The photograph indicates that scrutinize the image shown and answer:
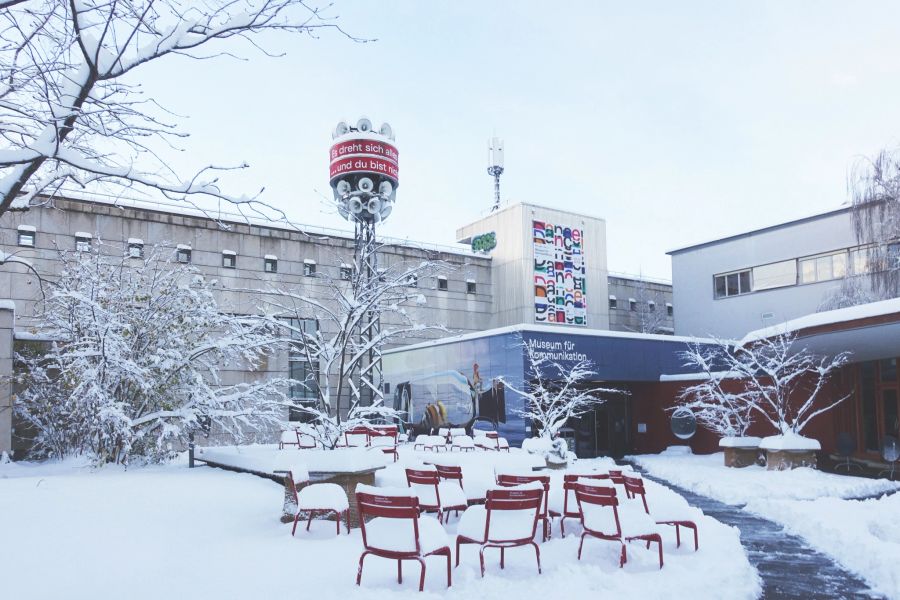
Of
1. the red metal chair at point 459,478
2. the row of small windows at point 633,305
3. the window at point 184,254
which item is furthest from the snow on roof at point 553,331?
the row of small windows at point 633,305

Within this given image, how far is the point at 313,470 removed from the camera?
31.3 ft

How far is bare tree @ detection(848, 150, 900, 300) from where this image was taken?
24.2m

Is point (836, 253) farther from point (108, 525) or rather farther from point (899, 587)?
point (108, 525)

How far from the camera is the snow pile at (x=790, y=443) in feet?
58.9

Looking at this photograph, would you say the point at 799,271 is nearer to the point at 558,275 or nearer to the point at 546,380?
the point at 558,275

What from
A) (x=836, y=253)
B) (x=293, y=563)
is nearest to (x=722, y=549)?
(x=293, y=563)

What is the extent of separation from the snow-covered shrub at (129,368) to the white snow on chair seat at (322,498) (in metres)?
6.06

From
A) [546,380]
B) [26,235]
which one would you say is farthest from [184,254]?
[546,380]

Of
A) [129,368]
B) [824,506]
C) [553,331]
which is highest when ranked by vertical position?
[553,331]

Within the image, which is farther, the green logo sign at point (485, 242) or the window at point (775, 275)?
the green logo sign at point (485, 242)

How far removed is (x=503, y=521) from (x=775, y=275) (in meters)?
28.1

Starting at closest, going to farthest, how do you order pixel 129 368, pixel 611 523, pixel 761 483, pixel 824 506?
pixel 611 523 → pixel 824 506 → pixel 129 368 → pixel 761 483

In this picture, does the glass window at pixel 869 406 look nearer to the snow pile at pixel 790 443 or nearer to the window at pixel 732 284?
the snow pile at pixel 790 443

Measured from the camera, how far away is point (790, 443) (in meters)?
18.0
